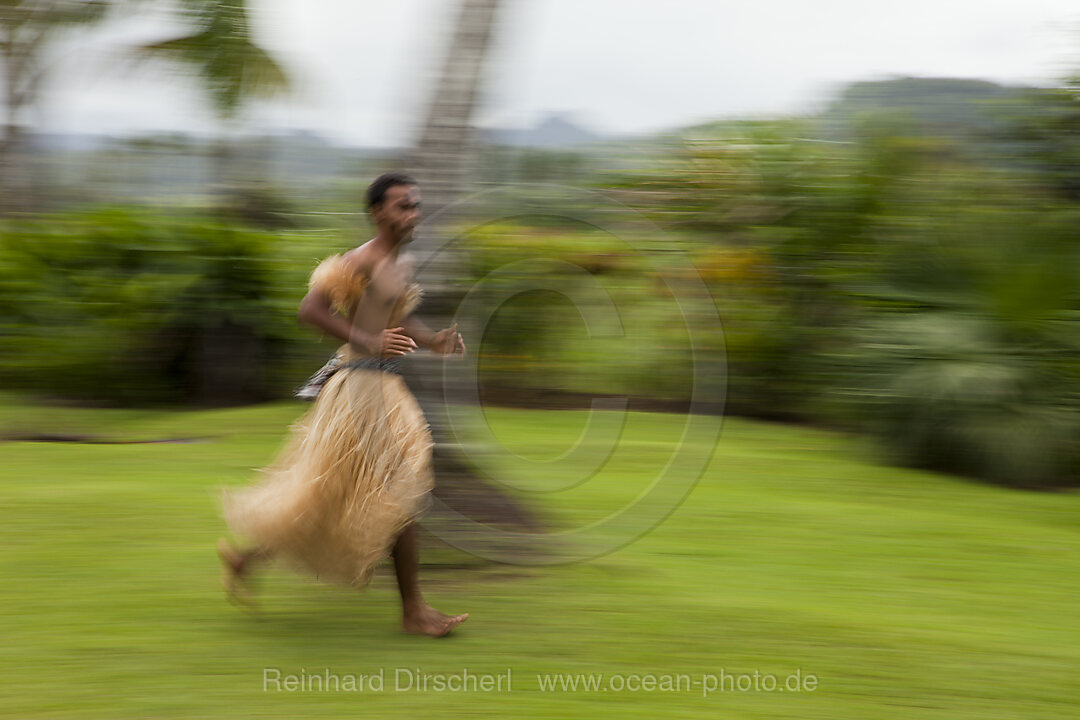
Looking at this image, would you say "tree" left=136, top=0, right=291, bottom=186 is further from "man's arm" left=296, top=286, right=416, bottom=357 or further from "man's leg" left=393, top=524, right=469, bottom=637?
"man's leg" left=393, top=524, right=469, bottom=637

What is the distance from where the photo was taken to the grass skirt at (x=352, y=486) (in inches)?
158

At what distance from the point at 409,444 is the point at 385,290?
1.92ft

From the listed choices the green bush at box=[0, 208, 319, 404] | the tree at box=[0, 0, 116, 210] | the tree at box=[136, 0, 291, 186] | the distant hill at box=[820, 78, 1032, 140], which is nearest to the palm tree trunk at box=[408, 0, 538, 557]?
the green bush at box=[0, 208, 319, 404]

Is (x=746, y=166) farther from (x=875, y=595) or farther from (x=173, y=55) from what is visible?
(x=173, y=55)

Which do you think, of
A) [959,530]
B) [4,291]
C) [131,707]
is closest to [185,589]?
[131,707]

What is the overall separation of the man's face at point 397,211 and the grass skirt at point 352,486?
0.55 metres

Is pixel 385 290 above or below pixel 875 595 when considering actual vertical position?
above

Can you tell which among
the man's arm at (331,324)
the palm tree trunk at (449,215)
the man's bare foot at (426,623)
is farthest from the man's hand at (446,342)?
the palm tree trunk at (449,215)

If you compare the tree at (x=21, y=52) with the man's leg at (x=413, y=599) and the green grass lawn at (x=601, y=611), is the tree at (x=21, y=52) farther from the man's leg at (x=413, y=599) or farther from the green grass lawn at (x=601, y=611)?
the man's leg at (x=413, y=599)

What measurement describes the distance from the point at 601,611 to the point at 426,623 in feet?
2.73

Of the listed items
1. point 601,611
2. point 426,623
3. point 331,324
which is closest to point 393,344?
point 331,324

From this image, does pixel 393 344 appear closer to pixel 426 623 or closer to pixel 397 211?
pixel 397 211

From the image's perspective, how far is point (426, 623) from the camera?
4.25m

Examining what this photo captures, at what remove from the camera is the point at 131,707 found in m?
3.62
